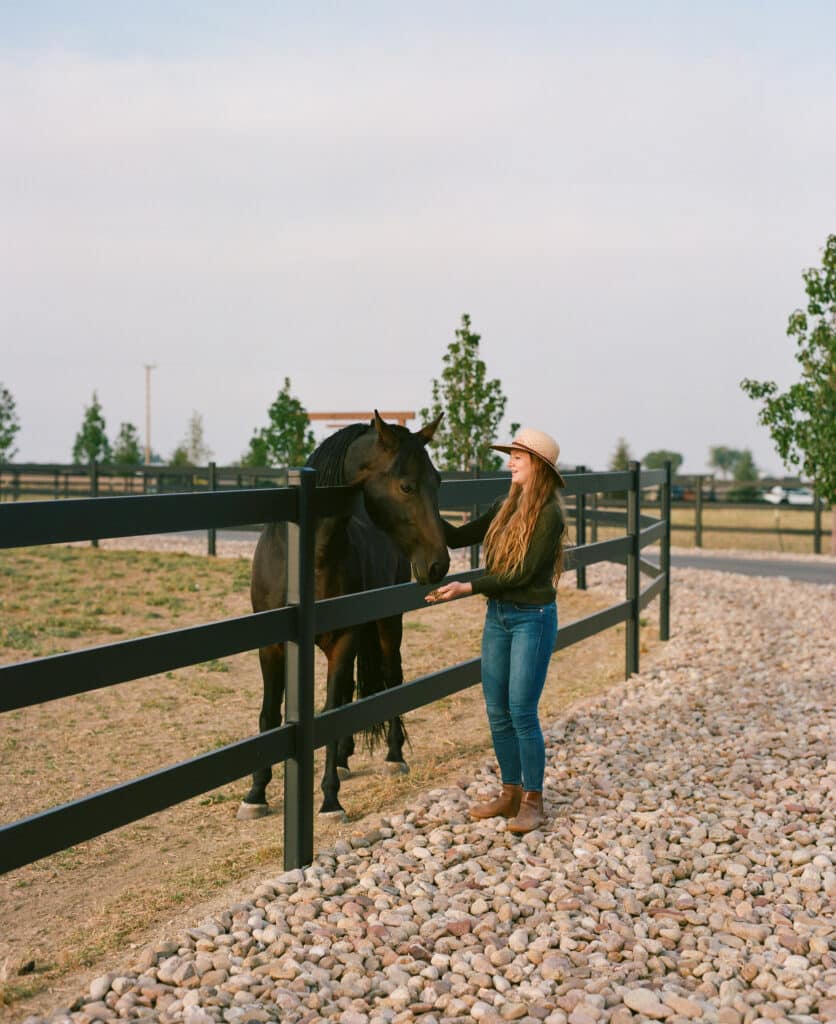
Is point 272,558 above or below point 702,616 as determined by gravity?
above

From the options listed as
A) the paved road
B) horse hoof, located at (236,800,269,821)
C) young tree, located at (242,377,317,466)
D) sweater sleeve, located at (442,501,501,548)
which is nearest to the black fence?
sweater sleeve, located at (442,501,501,548)

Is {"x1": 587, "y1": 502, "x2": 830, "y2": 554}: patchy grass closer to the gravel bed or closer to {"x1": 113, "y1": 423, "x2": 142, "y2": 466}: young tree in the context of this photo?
the gravel bed

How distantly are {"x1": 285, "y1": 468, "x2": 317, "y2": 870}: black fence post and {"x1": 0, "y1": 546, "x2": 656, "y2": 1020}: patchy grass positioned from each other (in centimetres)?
28

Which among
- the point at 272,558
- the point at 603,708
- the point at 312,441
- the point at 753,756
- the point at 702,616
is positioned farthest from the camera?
the point at 312,441

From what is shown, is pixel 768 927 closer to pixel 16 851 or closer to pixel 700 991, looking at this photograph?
pixel 700 991

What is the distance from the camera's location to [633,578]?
883cm

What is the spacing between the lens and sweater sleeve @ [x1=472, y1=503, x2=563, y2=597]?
15.2 ft

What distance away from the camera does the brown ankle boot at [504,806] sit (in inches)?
197

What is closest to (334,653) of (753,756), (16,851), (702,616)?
(16,851)

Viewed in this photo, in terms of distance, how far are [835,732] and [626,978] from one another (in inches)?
157

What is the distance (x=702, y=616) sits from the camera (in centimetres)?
1245

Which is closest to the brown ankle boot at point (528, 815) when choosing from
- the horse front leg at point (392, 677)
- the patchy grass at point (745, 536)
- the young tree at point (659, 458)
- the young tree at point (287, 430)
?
the horse front leg at point (392, 677)

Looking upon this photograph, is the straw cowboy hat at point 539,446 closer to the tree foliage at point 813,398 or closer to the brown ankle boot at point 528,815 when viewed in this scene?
the brown ankle boot at point 528,815

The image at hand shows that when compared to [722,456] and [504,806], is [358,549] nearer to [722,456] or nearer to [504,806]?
[504,806]
